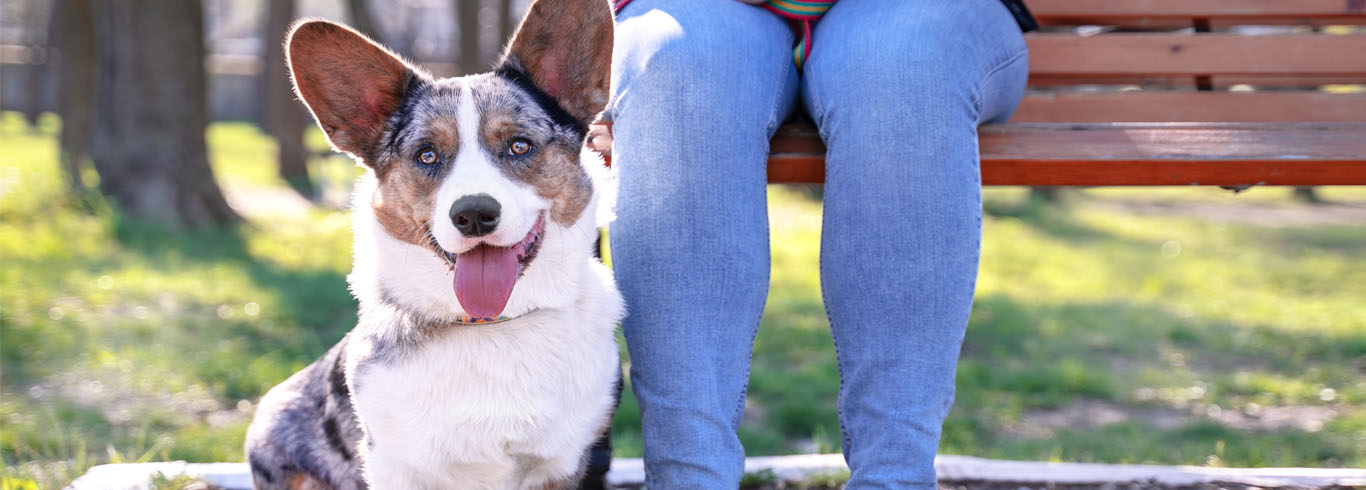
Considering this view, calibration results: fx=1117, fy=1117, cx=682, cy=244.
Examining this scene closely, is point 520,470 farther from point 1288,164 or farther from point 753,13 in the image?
point 1288,164

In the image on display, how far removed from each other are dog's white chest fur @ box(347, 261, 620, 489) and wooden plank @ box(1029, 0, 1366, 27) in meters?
1.98

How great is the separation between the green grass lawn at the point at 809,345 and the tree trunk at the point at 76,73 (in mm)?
1920

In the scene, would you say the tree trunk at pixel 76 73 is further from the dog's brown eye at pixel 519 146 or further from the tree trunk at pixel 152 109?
the dog's brown eye at pixel 519 146

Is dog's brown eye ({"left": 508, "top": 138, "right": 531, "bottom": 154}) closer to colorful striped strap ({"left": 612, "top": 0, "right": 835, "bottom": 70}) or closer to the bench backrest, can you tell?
colorful striped strap ({"left": 612, "top": 0, "right": 835, "bottom": 70})

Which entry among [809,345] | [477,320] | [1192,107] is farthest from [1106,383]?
[477,320]

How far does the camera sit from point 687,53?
241 cm

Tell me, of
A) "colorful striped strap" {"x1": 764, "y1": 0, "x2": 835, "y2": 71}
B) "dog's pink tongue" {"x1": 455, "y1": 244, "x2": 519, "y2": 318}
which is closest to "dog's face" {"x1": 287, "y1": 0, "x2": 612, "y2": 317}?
"dog's pink tongue" {"x1": 455, "y1": 244, "x2": 519, "y2": 318}

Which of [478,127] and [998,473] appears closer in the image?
[478,127]

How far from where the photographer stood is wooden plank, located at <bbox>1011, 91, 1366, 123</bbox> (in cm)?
317

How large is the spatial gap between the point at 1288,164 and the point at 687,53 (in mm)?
1415

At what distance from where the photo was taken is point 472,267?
2246mm

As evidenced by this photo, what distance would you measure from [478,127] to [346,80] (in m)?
0.32

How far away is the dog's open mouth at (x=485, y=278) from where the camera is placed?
2238 millimetres

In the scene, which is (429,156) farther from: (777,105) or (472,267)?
(777,105)
